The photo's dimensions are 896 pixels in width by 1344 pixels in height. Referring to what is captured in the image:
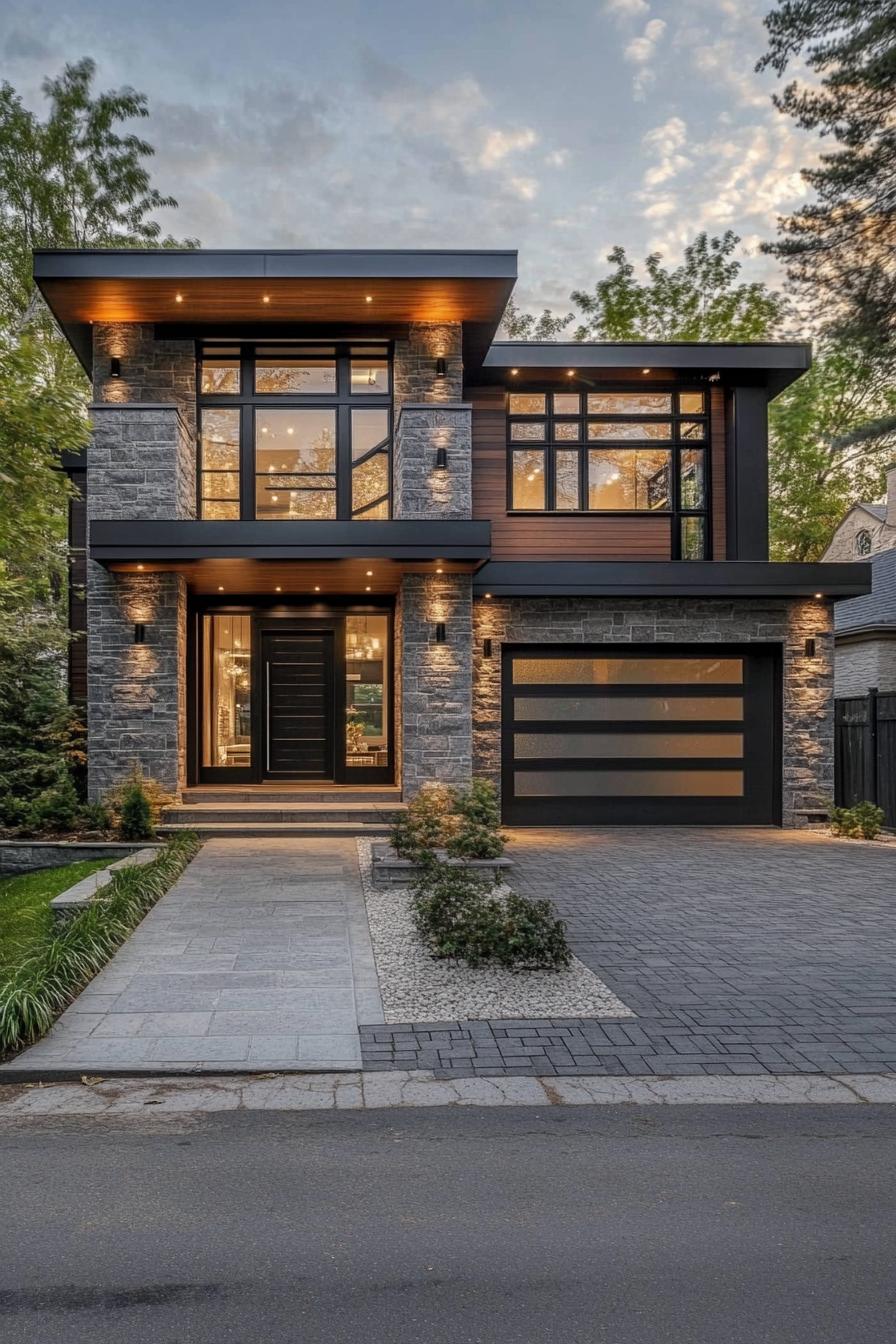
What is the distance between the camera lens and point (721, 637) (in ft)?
39.3

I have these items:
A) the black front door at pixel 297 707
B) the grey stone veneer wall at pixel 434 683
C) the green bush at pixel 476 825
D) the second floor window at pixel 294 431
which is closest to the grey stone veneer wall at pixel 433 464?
the grey stone veneer wall at pixel 434 683

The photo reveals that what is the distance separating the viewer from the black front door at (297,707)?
12.2 metres

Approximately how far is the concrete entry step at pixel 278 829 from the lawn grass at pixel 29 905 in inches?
46.8

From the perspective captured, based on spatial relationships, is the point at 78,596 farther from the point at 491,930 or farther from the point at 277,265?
the point at 491,930

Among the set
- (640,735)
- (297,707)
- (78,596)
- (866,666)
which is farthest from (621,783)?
(78,596)

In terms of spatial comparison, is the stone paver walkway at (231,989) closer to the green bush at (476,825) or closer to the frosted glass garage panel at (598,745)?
the green bush at (476,825)

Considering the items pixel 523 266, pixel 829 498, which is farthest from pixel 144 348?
pixel 829 498

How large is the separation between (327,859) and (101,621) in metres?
4.58

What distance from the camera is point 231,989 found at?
527cm

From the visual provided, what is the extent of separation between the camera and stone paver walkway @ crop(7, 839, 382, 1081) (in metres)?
4.30

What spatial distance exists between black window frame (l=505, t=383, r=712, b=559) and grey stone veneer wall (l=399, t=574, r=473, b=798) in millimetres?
2264

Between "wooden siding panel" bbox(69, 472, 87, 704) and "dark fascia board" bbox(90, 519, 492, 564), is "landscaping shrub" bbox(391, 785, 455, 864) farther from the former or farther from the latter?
"wooden siding panel" bbox(69, 472, 87, 704)

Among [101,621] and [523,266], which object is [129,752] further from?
[523,266]

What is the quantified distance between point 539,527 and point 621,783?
4.03 meters
